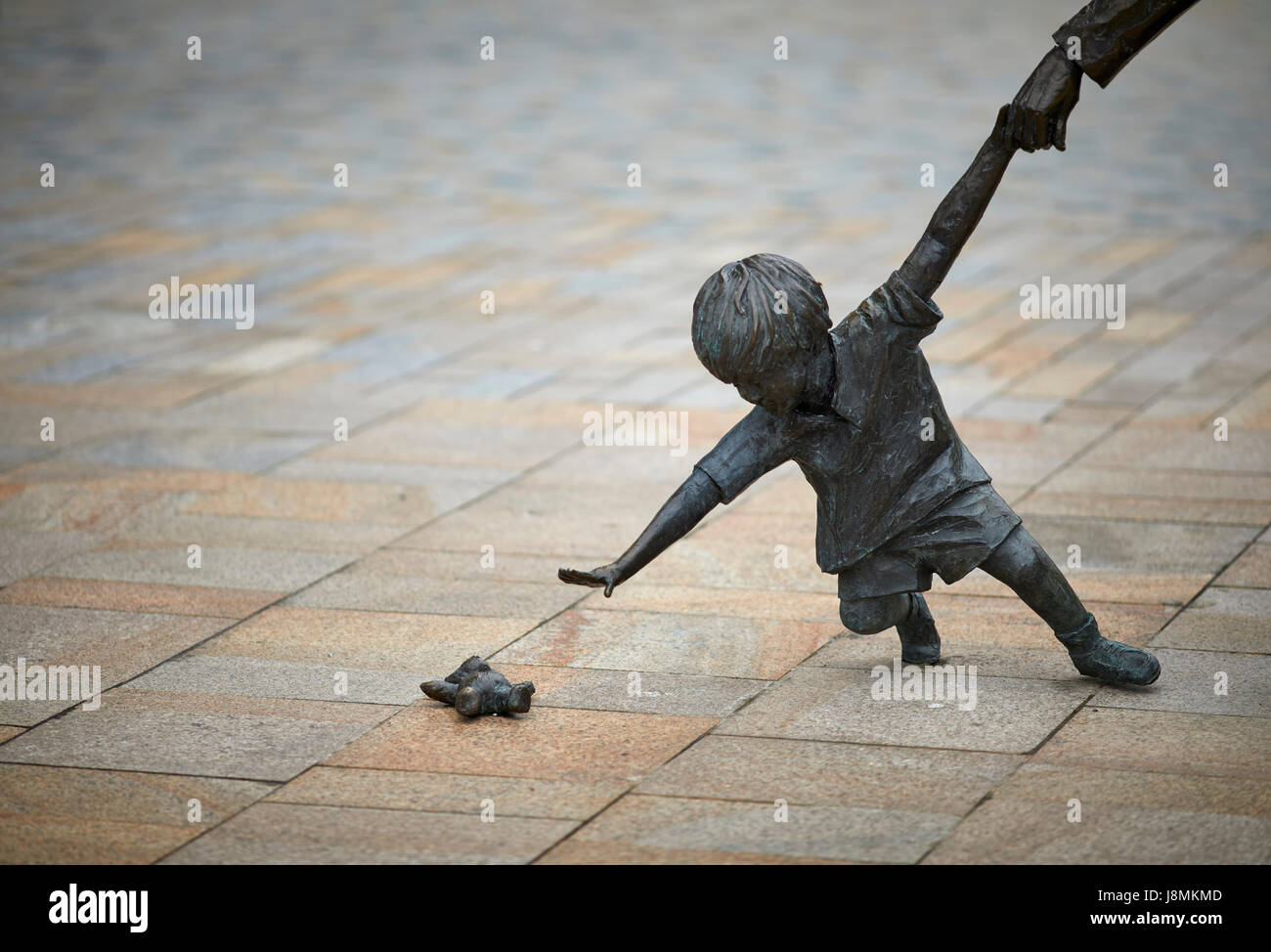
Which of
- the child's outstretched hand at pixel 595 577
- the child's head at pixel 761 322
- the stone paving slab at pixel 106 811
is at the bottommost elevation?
the stone paving slab at pixel 106 811

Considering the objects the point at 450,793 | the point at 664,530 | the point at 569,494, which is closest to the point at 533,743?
the point at 450,793

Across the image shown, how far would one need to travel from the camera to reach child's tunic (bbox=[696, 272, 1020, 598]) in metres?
4.63

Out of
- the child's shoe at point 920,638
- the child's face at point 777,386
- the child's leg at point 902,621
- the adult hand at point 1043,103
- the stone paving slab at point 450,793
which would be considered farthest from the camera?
the child's shoe at point 920,638

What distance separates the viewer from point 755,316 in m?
4.41

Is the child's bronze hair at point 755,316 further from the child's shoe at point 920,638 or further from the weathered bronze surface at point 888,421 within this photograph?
the child's shoe at point 920,638

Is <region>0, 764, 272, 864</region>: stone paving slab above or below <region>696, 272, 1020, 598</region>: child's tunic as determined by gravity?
below

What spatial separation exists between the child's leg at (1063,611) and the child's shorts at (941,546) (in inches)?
2.0

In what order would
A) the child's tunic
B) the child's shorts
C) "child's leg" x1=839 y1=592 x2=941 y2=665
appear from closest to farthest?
the child's tunic, the child's shorts, "child's leg" x1=839 y1=592 x2=941 y2=665

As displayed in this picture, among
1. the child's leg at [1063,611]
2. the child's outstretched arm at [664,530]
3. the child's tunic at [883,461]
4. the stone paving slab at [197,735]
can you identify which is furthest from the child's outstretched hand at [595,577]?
the child's leg at [1063,611]

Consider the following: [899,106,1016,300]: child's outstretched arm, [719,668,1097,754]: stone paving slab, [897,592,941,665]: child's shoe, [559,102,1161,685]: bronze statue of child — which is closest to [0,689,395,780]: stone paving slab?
[559,102,1161,685]: bronze statue of child

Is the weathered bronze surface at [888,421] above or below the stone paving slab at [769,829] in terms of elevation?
above

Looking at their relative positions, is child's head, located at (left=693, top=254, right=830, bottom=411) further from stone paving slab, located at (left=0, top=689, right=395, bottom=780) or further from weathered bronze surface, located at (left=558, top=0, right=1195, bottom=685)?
stone paving slab, located at (left=0, top=689, right=395, bottom=780)

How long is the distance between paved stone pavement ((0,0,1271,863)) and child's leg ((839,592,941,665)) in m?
0.12

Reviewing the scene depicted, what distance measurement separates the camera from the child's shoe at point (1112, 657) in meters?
4.83
